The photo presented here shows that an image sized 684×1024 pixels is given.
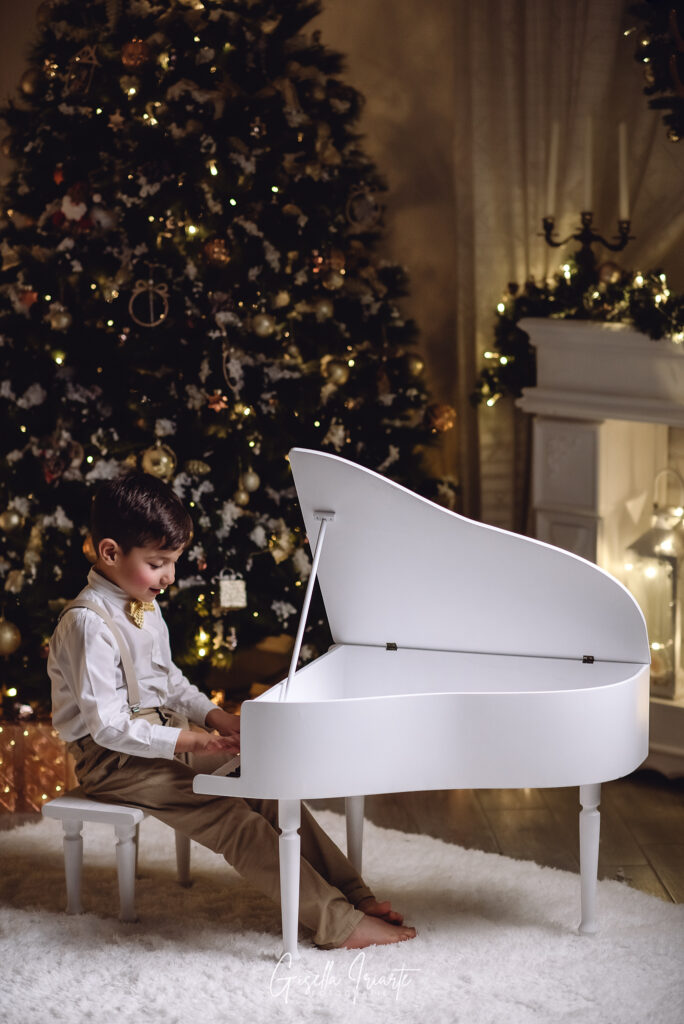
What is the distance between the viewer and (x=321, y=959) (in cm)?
289

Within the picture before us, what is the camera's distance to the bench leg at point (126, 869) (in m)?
2.96

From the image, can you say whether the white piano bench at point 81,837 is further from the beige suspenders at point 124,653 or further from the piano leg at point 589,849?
the piano leg at point 589,849

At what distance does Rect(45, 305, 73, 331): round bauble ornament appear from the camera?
419 centimetres

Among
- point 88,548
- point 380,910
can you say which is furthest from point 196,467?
point 380,910

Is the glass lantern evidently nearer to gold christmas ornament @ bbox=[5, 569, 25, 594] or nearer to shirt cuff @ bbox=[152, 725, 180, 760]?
shirt cuff @ bbox=[152, 725, 180, 760]

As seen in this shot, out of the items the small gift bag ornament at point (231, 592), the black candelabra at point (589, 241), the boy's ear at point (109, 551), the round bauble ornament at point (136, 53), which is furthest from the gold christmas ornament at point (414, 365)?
the boy's ear at point (109, 551)

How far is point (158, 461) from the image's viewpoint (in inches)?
165

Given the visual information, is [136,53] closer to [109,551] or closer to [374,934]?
[109,551]

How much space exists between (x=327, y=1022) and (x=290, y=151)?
2.85m

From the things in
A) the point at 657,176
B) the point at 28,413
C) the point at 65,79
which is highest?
the point at 65,79

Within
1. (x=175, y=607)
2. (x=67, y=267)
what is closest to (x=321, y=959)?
(x=175, y=607)

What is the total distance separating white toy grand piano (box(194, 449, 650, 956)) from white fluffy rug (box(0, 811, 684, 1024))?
15 cm

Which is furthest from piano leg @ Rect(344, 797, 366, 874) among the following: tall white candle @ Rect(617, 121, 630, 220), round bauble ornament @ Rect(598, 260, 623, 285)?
tall white candle @ Rect(617, 121, 630, 220)

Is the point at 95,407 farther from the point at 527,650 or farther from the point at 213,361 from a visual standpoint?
the point at 527,650
